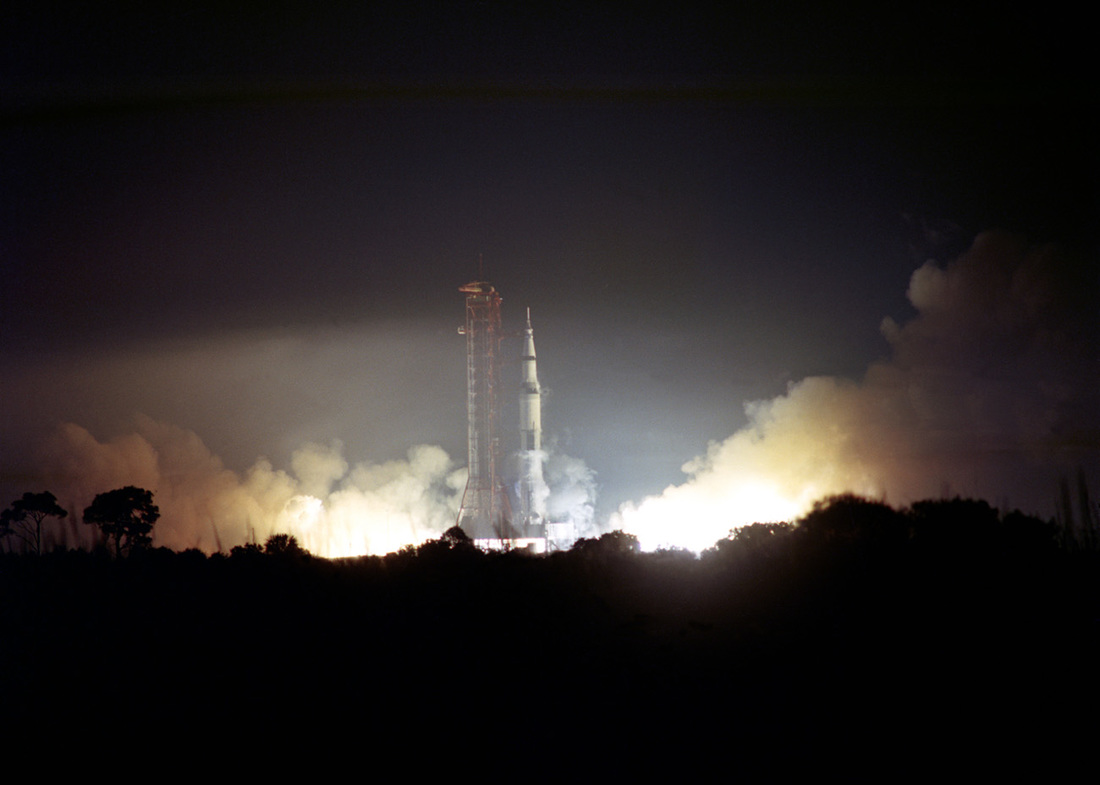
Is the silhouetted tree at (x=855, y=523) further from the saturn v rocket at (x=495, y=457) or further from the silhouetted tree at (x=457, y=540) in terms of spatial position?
the saturn v rocket at (x=495, y=457)

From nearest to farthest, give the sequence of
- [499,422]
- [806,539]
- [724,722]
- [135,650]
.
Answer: [724,722], [135,650], [806,539], [499,422]

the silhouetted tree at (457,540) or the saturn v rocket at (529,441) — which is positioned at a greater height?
the saturn v rocket at (529,441)

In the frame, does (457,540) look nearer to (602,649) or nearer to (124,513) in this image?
(602,649)

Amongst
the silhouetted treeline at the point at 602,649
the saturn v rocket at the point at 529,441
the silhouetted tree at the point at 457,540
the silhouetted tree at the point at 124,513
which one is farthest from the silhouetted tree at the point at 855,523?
the saturn v rocket at the point at 529,441

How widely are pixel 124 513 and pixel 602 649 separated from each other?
4998 centimetres

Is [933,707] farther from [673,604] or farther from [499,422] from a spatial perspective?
[499,422]

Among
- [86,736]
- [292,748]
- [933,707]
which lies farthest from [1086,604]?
[86,736]

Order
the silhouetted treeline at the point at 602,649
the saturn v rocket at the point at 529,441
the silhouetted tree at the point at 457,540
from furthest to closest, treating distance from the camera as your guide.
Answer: the saturn v rocket at the point at 529,441, the silhouetted tree at the point at 457,540, the silhouetted treeline at the point at 602,649

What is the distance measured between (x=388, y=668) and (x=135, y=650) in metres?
4.94

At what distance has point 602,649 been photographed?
47.9ft

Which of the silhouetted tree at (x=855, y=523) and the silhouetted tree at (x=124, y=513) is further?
the silhouetted tree at (x=124, y=513)

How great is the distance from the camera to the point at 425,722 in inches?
499

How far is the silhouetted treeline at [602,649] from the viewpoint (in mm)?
12672

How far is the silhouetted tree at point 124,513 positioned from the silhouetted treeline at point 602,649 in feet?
121
